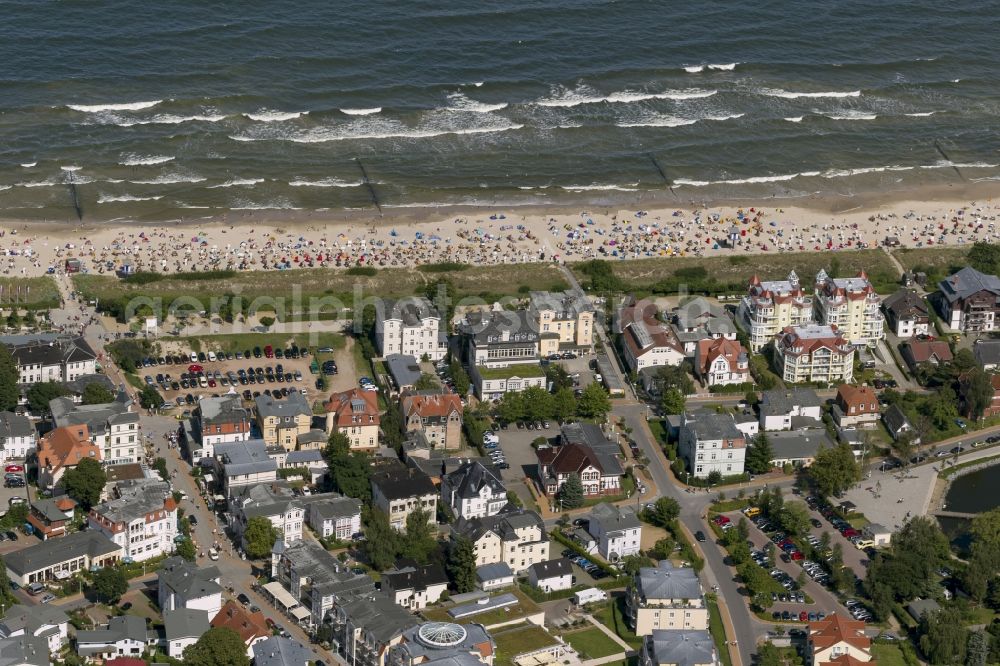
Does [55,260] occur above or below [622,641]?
above

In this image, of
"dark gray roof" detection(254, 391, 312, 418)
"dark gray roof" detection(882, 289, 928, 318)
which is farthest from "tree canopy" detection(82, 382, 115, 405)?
"dark gray roof" detection(882, 289, 928, 318)

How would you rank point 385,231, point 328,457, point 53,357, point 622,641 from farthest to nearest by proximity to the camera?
point 385,231
point 53,357
point 328,457
point 622,641

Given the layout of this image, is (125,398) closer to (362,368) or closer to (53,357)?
(53,357)

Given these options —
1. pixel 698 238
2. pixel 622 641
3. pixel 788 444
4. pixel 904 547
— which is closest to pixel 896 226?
pixel 698 238

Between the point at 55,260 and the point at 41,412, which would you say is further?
the point at 55,260

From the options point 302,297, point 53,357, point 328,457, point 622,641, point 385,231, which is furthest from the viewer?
point 385,231

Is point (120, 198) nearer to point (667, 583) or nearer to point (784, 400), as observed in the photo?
point (784, 400)

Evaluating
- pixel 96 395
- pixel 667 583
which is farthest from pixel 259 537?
pixel 667 583
